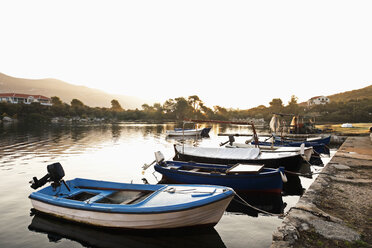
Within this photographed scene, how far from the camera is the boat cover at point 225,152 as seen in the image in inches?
621

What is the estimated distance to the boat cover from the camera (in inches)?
621

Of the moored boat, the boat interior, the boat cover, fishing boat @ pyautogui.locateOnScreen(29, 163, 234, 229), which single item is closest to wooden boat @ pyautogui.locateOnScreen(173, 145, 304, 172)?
the boat cover

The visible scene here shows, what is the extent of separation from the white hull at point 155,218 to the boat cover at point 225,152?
826 cm

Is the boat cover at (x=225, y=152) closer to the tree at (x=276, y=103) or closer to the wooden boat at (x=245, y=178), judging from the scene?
the wooden boat at (x=245, y=178)

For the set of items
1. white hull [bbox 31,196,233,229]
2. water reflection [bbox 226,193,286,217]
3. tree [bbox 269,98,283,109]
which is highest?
tree [bbox 269,98,283,109]

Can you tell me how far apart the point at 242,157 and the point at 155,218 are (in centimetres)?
984

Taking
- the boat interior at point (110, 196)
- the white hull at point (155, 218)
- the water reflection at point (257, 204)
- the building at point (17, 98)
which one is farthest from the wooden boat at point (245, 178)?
the building at point (17, 98)

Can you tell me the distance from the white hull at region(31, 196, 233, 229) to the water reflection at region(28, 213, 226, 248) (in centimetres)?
39

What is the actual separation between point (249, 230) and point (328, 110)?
119627 millimetres

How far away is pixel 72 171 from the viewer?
59.8ft

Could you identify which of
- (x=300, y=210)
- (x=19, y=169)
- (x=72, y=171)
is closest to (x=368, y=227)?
(x=300, y=210)

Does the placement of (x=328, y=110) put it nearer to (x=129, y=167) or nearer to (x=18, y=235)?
(x=129, y=167)

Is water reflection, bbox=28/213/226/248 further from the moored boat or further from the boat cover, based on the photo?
the moored boat

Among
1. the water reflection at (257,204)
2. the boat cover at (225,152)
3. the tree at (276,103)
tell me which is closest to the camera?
the water reflection at (257,204)
